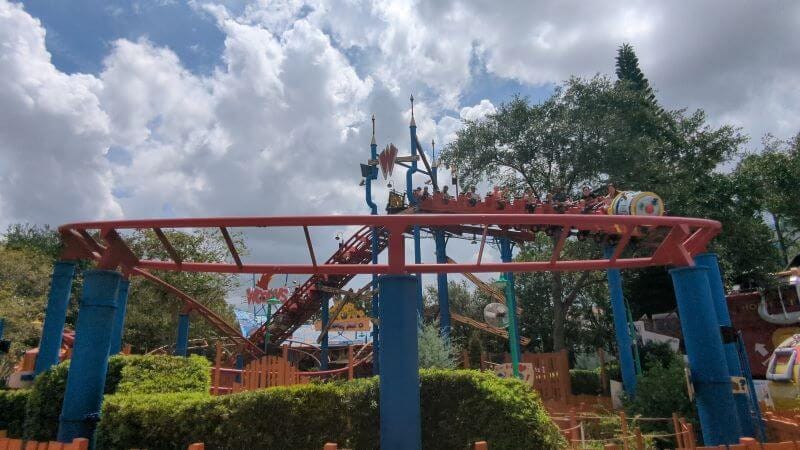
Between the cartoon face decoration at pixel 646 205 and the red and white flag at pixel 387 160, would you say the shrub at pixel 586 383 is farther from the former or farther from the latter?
the red and white flag at pixel 387 160

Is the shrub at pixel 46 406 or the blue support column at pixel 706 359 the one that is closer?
the blue support column at pixel 706 359

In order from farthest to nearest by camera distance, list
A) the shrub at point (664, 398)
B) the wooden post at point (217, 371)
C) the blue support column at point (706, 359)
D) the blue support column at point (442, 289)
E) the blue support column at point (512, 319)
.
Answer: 1. the blue support column at point (442, 289)
2. the blue support column at point (512, 319)
3. the wooden post at point (217, 371)
4. the shrub at point (664, 398)
5. the blue support column at point (706, 359)

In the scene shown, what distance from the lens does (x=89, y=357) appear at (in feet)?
20.9

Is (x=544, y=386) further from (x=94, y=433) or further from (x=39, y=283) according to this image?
(x=39, y=283)

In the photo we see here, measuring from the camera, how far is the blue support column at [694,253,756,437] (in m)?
6.84

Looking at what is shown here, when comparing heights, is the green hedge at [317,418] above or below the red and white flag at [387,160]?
below

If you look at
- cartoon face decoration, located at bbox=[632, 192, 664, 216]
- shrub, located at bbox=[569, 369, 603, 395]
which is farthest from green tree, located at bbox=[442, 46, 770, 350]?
cartoon face decoration, located at bbox=[632, 192, 664, 216]

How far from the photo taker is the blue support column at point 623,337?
1255 centimetres

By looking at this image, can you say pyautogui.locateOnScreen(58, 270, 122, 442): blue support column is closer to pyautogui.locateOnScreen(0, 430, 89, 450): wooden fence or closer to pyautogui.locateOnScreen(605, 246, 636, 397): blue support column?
pyautogui.locateOnScreen(0, 430, 89, 450): wooden fence

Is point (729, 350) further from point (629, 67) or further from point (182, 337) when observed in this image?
point (629, 67)

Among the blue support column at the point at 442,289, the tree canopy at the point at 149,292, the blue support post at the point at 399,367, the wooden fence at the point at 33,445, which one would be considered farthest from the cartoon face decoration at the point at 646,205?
the tree canopy at the point at 149,292

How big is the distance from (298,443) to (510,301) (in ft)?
33.7

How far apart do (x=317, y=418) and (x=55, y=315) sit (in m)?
5.88

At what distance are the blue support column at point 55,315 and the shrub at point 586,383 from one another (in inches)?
591
